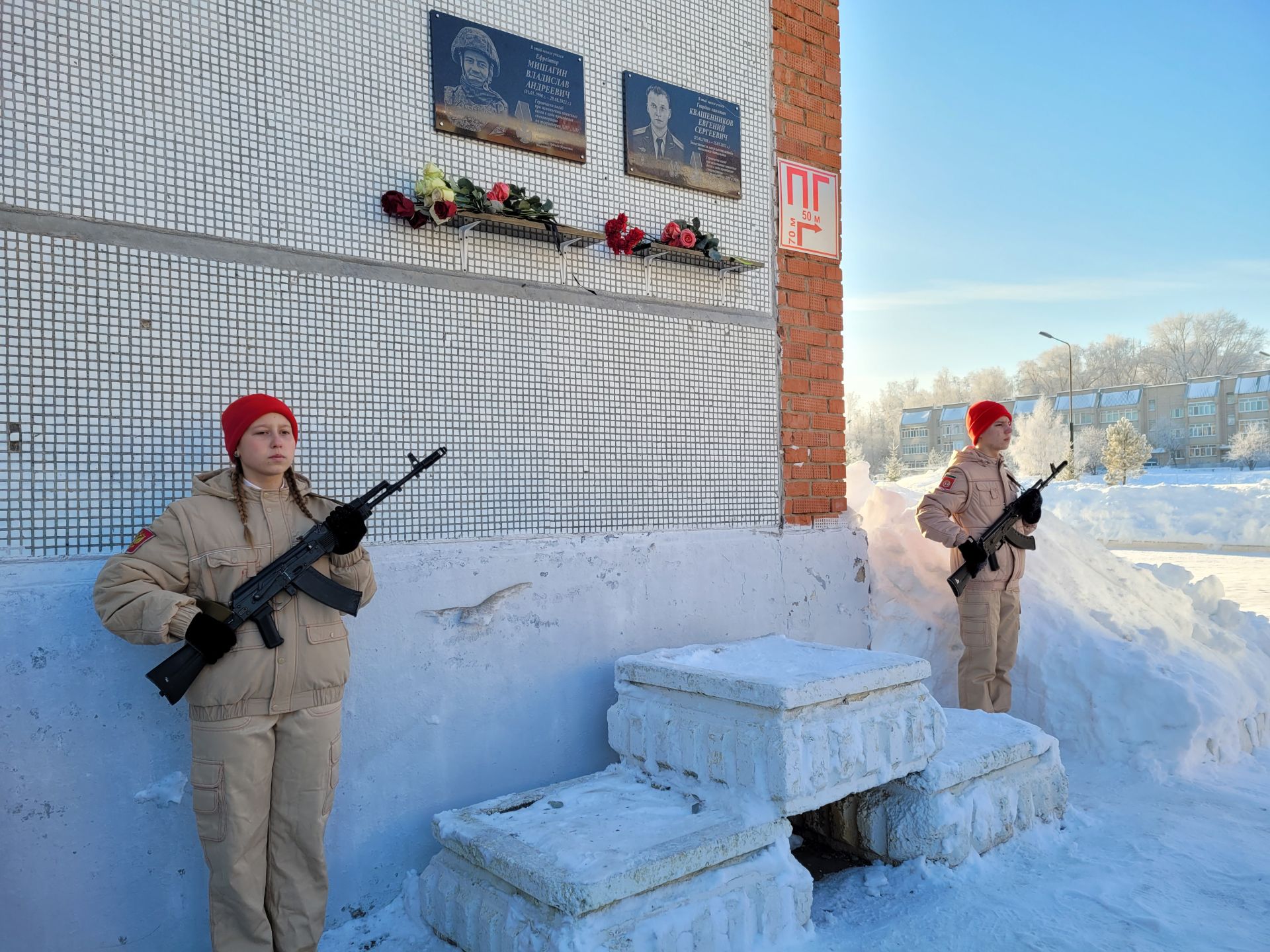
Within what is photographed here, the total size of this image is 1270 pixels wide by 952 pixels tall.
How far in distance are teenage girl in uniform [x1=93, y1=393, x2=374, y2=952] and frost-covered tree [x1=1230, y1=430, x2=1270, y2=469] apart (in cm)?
4748

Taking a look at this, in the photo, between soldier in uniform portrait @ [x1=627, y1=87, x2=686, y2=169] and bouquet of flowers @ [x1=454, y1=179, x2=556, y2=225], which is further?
soldier in uniform portrait @ [x1=627, y1=87, x2=686, y2=169]

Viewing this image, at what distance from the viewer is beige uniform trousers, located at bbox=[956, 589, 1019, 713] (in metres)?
4.32

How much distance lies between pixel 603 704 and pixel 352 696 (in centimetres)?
106

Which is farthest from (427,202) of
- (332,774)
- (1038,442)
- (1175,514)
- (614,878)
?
(1038,442)

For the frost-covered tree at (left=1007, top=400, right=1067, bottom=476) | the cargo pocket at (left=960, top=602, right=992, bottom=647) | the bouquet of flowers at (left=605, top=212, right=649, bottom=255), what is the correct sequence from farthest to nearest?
1. the frost-covered tree at (left=1007, top=400, right=1067, bottom=476)
2. the cargo pocket at (left=960, top=602, right=992, bottom=647)
3. the bouquet of flowers at (left=605, top=212, right=649, bottom=255)

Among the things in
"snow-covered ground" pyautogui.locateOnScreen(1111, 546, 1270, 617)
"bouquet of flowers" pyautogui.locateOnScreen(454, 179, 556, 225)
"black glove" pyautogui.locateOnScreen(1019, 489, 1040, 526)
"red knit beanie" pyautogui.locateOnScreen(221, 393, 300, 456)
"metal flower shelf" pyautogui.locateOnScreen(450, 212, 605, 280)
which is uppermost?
"bouquet of flowers" pyautogui.locateOnScreen(454, 179, 556, 225)

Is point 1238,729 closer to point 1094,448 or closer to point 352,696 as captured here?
point 352,696

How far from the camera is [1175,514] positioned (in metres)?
17.0

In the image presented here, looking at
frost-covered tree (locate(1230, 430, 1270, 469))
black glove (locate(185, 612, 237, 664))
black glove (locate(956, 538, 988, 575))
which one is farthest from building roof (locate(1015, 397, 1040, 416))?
black glove (locate(185, 612, 237, 664))

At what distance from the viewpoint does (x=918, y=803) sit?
3.11 metres

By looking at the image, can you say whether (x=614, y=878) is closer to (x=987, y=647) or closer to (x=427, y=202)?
(x=427, y=202)

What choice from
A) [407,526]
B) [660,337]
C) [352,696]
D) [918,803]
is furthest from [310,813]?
[660,337]

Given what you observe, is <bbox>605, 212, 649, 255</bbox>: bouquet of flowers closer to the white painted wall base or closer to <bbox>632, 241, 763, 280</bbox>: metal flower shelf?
<bbox>632, 241, 763, 280</bbox>: metal flower shelf

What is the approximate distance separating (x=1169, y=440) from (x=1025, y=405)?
8.72 m
